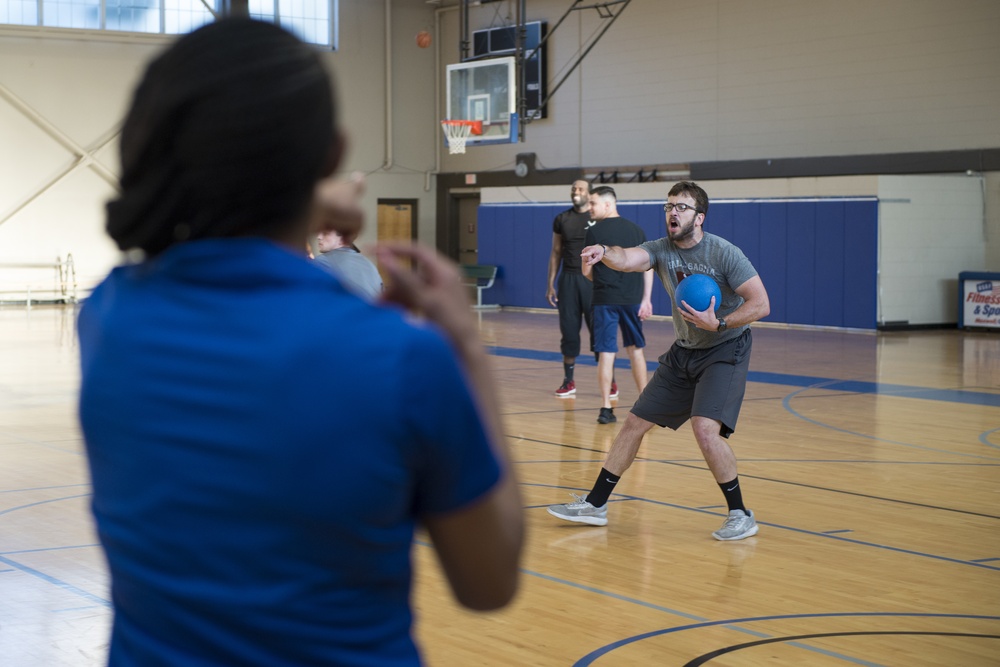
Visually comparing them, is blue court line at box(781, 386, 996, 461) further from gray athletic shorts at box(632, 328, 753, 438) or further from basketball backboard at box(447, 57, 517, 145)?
basketball backboard at box(447, 57, 517, 145)

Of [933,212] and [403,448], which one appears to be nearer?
[403,448]

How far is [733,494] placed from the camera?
6102 mm

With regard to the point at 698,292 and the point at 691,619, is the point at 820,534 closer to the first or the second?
the point at 698,292

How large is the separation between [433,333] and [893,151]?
63.5 feet

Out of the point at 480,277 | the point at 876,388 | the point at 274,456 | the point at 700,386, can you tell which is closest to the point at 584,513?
the point at 700,386

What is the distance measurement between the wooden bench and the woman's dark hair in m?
23.2

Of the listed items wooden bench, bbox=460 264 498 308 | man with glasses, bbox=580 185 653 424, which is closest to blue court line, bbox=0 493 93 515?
man with glasses, bbox=580 185 653 424

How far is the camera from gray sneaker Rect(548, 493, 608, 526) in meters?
6.35

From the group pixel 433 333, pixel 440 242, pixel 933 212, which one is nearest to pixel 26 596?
pixel 433 333

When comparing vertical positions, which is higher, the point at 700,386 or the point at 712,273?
the point at 712,273

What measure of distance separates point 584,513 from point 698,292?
131 cm

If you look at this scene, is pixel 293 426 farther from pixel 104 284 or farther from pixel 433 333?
pixel 104 284

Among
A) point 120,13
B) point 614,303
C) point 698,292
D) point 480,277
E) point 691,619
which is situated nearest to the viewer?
point 691,619

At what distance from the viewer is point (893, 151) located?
1927 centimetres
